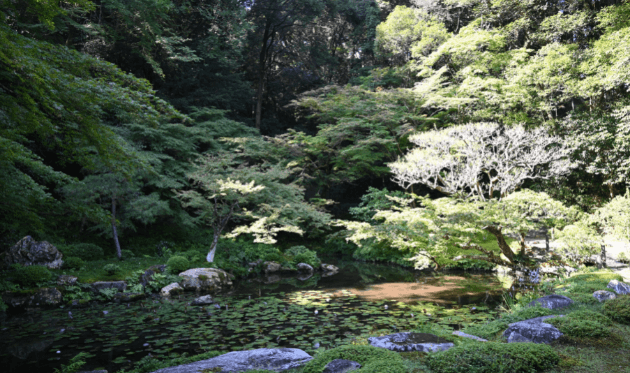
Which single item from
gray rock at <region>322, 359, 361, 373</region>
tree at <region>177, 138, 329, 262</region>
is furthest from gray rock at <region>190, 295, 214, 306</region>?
gray rock at <region>322, 359, 361, 373</region>

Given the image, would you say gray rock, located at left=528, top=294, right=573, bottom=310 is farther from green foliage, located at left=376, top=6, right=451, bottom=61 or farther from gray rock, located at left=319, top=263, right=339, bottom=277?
green foliage, located at left=376, top=6, right=451, bottom=61

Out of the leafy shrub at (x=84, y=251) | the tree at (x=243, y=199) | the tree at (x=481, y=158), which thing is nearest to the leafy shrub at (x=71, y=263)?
the leafy shrub at (x=84, y=251)

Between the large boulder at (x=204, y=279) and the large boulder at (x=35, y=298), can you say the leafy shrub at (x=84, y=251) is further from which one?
the large boulder at (x=204, y=279)

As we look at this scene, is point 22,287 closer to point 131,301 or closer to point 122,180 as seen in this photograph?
point 131,301

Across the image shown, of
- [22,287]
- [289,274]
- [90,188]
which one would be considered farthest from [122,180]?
[289,274]

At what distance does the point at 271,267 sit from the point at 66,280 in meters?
6.45

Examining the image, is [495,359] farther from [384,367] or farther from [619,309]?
[619,309]

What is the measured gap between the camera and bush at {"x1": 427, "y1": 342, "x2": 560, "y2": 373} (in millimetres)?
2906

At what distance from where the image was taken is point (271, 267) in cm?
1316

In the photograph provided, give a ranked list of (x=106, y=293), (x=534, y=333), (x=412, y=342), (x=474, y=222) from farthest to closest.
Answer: (x=474, y=222)
(x=106, y=293)
(x=412, y=342)
(x=534, y=333)

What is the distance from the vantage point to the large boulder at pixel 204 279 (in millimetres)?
9766

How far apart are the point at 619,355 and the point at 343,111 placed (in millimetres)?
15816

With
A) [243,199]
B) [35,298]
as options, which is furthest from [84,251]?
[243,199]

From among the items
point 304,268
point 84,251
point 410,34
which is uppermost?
point 410,34
